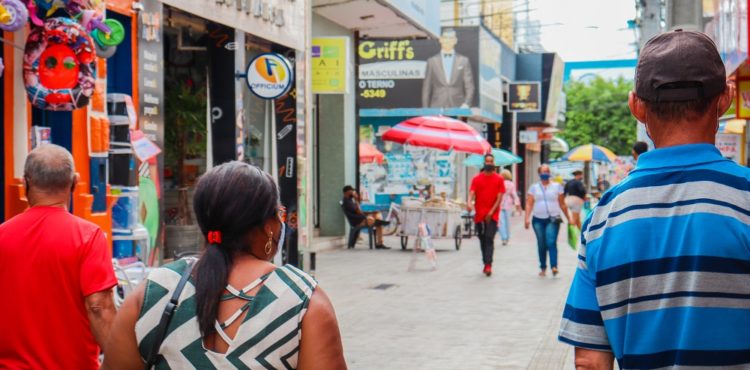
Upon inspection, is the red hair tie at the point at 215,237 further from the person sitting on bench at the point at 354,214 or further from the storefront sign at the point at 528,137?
the storefront sign at the point at 528,137

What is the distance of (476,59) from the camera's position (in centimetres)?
3509

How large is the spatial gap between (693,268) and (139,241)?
8.80 m

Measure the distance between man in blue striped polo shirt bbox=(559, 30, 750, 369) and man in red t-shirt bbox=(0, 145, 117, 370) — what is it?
7.61 feet

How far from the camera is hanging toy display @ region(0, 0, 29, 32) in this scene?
7879 mm

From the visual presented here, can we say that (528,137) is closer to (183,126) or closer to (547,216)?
(547,216)

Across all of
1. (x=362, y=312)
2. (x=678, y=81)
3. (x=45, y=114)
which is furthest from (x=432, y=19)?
(x=678, y=81)

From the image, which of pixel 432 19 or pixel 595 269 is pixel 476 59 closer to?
pixel 432 19

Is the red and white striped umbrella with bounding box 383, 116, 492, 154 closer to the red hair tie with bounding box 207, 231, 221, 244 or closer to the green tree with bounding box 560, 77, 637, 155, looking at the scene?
the red hair tie with bounding box 207, 231, 221, 244

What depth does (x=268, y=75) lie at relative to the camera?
14.9 metres

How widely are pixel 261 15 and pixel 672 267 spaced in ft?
44.2

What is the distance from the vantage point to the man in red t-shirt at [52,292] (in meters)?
4.29

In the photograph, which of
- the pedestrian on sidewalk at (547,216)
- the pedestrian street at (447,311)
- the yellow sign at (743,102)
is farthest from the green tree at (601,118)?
the yellow sign at (743,102)

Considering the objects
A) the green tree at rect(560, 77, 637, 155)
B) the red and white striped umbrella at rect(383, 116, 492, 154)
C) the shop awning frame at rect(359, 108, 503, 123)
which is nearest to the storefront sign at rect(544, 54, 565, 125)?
the shop awning frame at rect(359, 108, 503, 123)

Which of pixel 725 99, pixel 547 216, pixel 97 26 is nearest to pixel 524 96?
pixel 547 216
